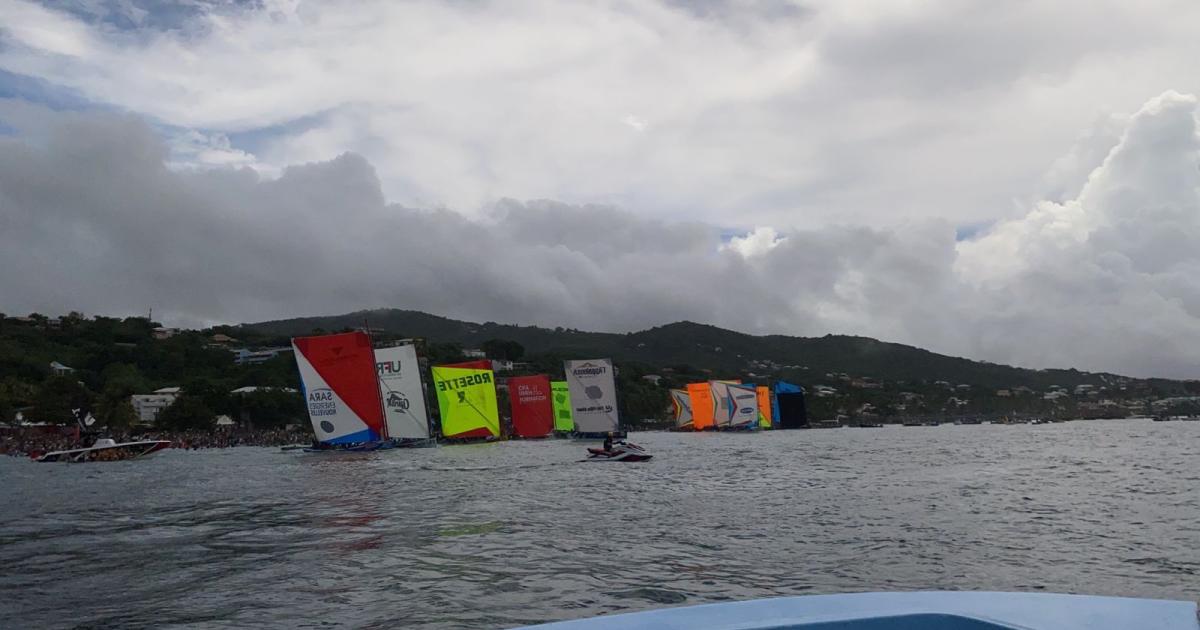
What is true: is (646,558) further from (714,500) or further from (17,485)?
(17,485)

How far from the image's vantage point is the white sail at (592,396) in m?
78.7

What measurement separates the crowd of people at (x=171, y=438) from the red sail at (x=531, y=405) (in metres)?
22.5

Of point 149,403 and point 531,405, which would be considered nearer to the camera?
point 531,405

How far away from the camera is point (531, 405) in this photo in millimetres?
92688

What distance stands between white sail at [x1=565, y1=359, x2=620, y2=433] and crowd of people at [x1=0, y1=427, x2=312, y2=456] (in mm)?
30430

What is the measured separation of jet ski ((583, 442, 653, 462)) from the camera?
4756cm

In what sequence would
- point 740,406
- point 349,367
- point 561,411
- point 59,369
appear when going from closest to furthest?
point 349,367, point 561,411, point 59,369, point 740,406

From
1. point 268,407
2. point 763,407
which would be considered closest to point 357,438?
point 268,407

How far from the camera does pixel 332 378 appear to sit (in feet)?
194

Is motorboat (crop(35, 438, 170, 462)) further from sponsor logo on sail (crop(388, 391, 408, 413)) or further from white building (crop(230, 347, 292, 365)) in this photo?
white building (crop(230, 347, 292, 365))

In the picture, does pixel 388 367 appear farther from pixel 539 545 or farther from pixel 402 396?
pixel 539 545

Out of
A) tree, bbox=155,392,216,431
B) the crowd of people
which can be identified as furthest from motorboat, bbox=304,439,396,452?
tree, bbox=155,392,216,431

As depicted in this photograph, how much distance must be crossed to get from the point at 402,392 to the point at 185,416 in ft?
162

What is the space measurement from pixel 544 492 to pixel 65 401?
9014cm
